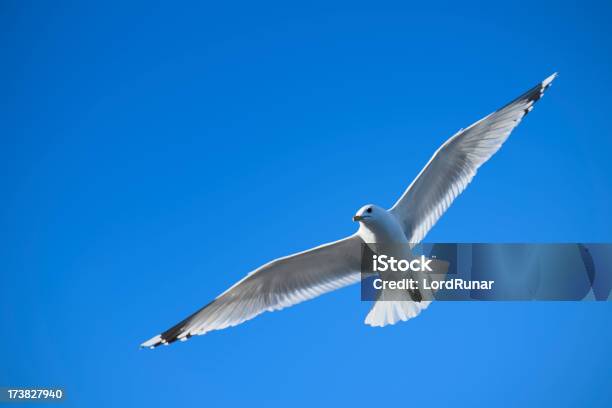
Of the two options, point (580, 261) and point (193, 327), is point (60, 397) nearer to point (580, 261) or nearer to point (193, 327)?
point (193, 327)

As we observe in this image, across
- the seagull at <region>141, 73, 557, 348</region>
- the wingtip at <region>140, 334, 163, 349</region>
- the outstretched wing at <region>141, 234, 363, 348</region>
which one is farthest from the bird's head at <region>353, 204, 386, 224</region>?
the wingtip at <region>140, 334, 163, 349</region>

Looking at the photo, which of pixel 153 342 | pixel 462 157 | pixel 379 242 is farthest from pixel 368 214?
pixel 153 342

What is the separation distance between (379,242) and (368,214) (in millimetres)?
167

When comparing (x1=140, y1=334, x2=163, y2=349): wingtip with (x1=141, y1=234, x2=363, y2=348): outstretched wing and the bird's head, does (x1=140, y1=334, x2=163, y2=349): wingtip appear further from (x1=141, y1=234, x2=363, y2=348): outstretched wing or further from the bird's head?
the bird's head

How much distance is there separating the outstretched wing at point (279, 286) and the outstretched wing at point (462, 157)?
389 millimetres

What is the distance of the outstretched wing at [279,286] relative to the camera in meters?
23.3

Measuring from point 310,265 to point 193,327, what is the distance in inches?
27.0

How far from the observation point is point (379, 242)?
2316cm

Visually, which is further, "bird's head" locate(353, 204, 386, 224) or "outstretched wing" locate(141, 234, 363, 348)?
"outstretched wing" locate(141, 234, 363, 348)

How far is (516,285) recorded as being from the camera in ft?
76.7

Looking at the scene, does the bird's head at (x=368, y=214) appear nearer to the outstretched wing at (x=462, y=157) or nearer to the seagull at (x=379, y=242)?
the seagull at (x=379, y=242)

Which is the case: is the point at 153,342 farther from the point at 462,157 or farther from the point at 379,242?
the point at 462,157

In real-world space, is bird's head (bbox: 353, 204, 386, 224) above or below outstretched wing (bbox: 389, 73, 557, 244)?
below

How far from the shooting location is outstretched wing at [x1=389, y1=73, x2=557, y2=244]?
23.2 metres
